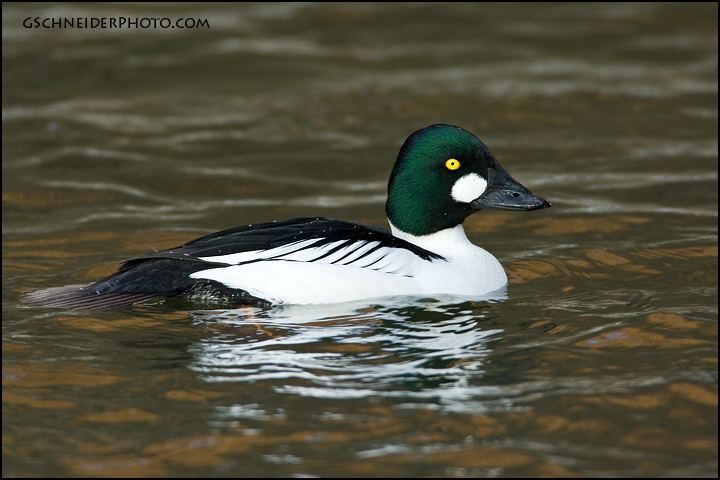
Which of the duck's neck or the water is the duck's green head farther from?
the water

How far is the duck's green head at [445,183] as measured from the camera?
24.5ft

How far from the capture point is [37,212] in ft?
32.8

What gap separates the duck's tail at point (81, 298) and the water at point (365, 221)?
0.07 metres

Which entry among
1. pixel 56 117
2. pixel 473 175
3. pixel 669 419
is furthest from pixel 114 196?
pixel 669 419

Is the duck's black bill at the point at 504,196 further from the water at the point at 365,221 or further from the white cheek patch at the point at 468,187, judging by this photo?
the water at the point at 365,221

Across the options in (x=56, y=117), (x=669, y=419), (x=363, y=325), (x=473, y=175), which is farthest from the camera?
(x=56, y=117)

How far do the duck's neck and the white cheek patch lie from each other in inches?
9.3

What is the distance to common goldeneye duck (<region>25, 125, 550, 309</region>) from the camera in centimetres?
681

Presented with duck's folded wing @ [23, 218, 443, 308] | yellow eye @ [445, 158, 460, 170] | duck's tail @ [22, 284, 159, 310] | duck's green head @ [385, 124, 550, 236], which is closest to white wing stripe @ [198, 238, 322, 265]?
duck's folded wing @ [23, 218, 443, 308]

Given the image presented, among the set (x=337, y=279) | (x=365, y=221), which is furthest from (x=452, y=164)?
(x=365, y=221)

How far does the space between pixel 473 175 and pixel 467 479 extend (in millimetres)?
3006

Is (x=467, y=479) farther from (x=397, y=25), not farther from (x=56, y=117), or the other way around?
(x=397, y=25)

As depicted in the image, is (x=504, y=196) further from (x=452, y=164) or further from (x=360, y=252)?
(x=360, y=252)

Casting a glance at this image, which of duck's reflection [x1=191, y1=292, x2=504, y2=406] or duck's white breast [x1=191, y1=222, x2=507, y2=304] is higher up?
duck's white breast [x1=191, y1=222, x2=507, y2=304]
